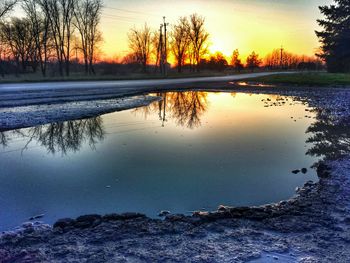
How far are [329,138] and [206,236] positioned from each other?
309 inches

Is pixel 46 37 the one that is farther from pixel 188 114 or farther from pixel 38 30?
pixel 188 114

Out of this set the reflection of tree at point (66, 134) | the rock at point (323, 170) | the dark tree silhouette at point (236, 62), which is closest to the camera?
the rock at point (323, 170)

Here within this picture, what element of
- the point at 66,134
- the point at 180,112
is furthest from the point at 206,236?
the point at 180,112

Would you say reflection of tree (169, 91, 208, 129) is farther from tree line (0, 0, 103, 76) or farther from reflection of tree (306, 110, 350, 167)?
tree line (0, 0, 103, 76)

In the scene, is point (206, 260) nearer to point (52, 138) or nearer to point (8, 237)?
point (8, 237)

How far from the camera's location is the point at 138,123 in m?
14.2

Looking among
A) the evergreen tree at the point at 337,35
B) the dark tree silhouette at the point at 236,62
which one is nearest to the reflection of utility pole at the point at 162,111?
the evergreen tree at the point at 337,35

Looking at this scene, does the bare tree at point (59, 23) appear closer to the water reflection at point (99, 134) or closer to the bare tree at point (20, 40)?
the bare tree at point (20, 40)

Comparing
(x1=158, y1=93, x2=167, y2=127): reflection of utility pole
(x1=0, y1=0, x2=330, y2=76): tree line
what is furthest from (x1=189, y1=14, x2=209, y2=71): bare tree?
(x1=158, y1=93, x2=167, y2=127): reflection of utility pole

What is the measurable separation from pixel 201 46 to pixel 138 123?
78194mm

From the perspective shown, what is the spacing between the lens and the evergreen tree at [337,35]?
49156 millimetres

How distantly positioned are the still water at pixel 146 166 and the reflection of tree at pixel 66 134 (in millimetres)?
31

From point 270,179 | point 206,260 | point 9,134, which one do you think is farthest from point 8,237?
point 9,134

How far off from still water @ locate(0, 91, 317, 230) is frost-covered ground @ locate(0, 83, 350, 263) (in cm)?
45
